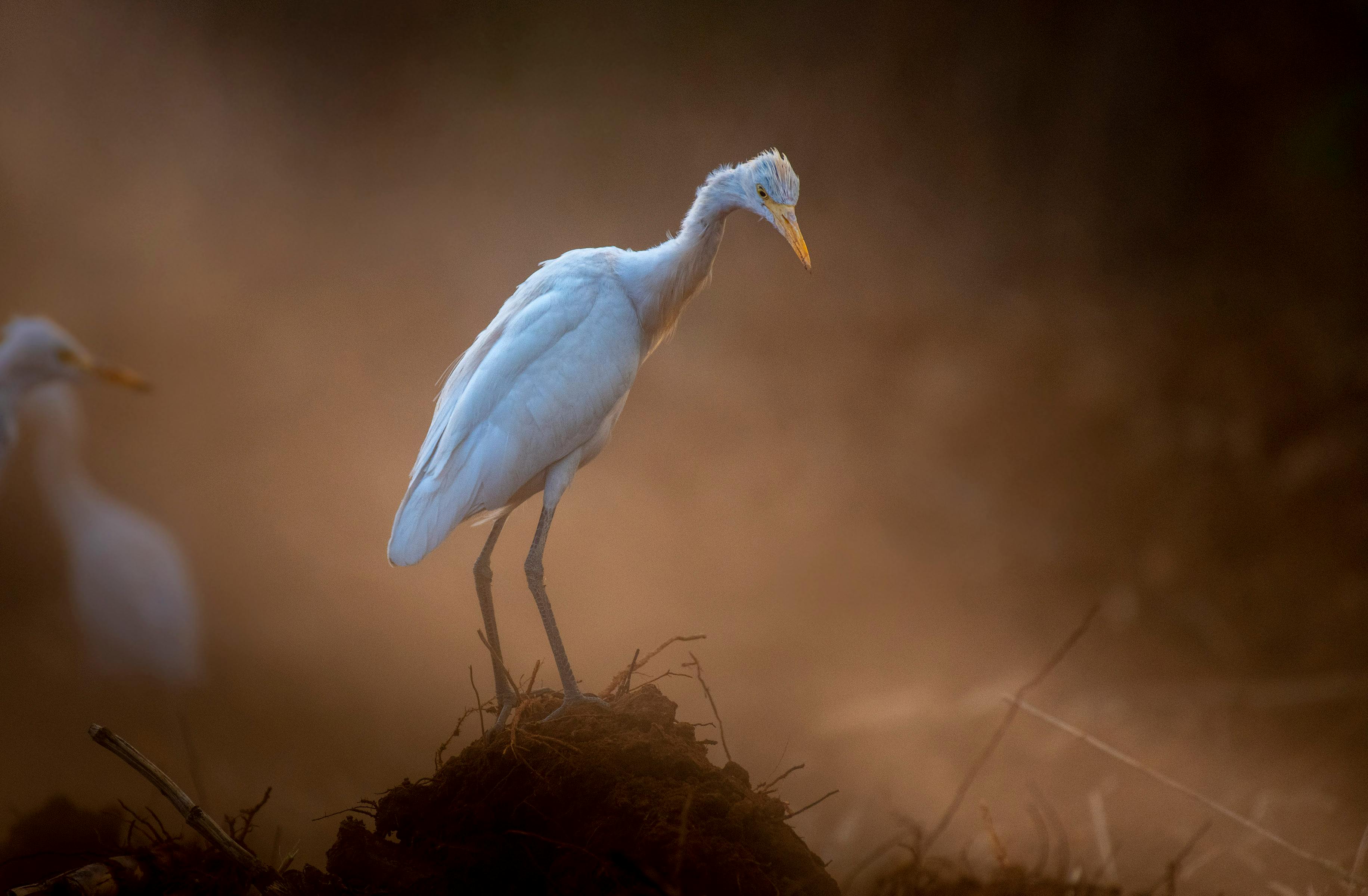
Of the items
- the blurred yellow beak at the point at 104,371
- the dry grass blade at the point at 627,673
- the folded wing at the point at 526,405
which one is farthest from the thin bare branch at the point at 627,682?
the blurred yellow beak at the point at 104,371

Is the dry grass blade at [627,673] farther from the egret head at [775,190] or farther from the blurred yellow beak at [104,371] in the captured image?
the blurred yellow beak at [104,371]

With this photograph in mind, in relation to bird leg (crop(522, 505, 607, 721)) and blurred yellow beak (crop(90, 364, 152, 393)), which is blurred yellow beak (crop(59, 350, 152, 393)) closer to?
blurred yellow beak (crop(90, 364, 152, 393))

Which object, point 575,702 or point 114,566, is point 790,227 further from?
point 114,566

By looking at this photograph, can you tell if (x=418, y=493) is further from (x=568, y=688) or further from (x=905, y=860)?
(x=905, y=860)

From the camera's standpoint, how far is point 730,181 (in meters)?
1.55

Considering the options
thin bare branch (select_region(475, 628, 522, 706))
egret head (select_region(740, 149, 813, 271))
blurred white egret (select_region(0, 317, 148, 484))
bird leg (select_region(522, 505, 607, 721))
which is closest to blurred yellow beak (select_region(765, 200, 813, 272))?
egret head (select_region(740, 149, 813, 271))

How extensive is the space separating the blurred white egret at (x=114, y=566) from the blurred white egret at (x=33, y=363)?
878 mm

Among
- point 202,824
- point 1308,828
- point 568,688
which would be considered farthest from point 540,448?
point 1308,828

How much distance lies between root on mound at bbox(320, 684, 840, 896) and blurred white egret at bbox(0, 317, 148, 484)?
2.21 ft

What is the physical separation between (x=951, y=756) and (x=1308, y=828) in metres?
0.96

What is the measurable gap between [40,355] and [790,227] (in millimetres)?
1086

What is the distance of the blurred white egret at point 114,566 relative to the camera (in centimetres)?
170

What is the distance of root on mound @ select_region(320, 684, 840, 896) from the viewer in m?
1.01

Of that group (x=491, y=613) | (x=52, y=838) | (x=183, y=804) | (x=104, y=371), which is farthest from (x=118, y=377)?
(x=52, y=838)
